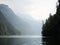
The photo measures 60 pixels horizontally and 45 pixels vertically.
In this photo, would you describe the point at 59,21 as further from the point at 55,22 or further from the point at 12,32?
the point at 12,32

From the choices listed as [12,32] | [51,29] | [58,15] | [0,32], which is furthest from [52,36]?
[12,32]

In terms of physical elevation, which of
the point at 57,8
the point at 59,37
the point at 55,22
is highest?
the point at 57,8

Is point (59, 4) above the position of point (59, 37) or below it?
above

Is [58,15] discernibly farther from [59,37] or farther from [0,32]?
[0,32]

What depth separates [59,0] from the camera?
46.0m

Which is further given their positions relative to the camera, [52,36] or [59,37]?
[52,36]

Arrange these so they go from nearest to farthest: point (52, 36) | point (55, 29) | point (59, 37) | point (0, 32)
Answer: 1. point (59, 37)
2. point (55, 29)
3. point (52, 36)
4. point (0, 32)

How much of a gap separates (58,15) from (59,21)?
7.29 ft

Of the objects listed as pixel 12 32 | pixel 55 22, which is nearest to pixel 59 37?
pixel 55 22

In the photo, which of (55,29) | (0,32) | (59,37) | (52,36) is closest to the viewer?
(59,37)

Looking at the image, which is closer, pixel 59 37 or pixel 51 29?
pixel 59 37

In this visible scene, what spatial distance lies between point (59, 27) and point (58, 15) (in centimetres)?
362

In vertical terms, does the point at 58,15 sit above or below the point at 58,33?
above

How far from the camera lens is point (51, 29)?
152 feet
